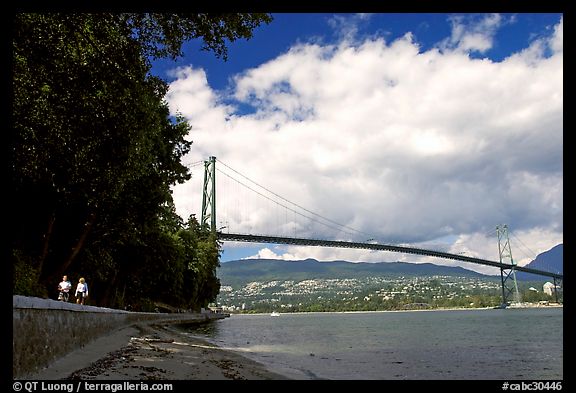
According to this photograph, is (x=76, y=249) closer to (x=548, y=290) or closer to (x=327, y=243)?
(x=327, y=243)

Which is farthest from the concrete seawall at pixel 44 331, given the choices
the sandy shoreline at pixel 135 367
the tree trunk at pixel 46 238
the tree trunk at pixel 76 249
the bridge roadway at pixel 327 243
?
the bridge roadway at pixel 327 243

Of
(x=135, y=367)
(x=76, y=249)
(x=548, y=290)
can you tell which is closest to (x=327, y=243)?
(x=76, y=249)

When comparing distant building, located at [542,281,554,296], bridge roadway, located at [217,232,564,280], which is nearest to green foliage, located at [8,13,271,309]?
bridge roadway, located at [217,232,564,280]

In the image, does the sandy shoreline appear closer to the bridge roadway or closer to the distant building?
the bridge roadway

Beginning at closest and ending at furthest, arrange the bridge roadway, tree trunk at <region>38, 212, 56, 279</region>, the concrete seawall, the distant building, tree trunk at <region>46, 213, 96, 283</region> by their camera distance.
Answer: the concrete seawall, tree trunk at <region>38, 212, 56, 279</region>, tree trunk at <region>46, 213, 96, 283</region>, the bridge roadway, the distant building

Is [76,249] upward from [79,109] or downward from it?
downward

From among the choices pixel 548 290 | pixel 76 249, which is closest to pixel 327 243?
pixel 76 249

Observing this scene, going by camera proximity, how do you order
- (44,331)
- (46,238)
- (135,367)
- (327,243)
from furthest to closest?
(327,243), (46,238), (135,367), (44,331)

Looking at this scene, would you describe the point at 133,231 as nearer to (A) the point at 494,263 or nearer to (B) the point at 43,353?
(B) the point at 43,353

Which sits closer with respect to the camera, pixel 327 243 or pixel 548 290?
pixel 327 243

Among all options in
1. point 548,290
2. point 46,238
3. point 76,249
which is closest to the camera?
point 46,238

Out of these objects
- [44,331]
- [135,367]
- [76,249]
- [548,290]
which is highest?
[76,249]

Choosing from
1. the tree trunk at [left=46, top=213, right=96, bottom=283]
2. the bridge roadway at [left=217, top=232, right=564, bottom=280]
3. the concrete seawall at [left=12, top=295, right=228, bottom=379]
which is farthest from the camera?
the bridge roadway at [left=217, top=232, right=564, bottom=280]

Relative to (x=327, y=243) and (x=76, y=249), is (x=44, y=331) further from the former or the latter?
(x=327, y=243)
